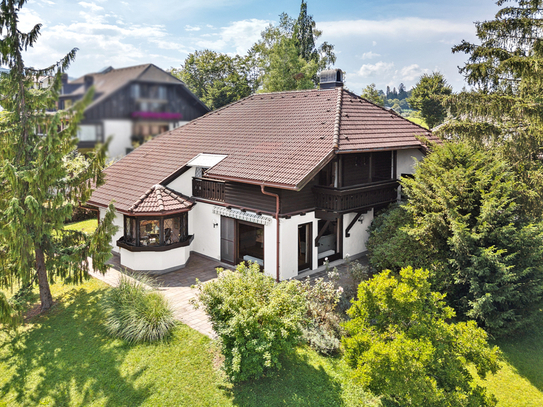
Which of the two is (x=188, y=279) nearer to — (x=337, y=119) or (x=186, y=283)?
(x=186, y=283)

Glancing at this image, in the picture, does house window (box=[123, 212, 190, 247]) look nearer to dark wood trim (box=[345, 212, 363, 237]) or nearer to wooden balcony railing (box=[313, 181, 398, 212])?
wooden balcony railing (box=[313, 181, 398, 212])

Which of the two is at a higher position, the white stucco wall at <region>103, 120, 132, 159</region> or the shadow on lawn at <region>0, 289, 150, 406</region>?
the white stucco wall at <region>103, 120, 132, 159</region>

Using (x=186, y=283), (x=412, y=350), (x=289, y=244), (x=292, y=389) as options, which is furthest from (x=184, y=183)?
(x=412, y=350)

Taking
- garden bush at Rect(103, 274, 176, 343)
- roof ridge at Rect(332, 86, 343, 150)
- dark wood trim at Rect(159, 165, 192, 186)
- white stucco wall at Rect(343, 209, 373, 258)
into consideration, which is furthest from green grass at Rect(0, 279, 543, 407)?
roof ridge at Rect(332, 86, 343, 150)

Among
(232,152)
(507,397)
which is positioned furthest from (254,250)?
(507,397)

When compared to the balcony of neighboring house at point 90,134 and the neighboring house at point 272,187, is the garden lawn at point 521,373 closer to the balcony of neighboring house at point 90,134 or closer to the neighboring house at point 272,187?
the neighboring house at point 272,187

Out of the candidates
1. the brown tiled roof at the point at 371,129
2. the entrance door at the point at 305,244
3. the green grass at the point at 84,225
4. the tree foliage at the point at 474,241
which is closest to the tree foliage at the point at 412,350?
the tree foliage at the point at 474,241
